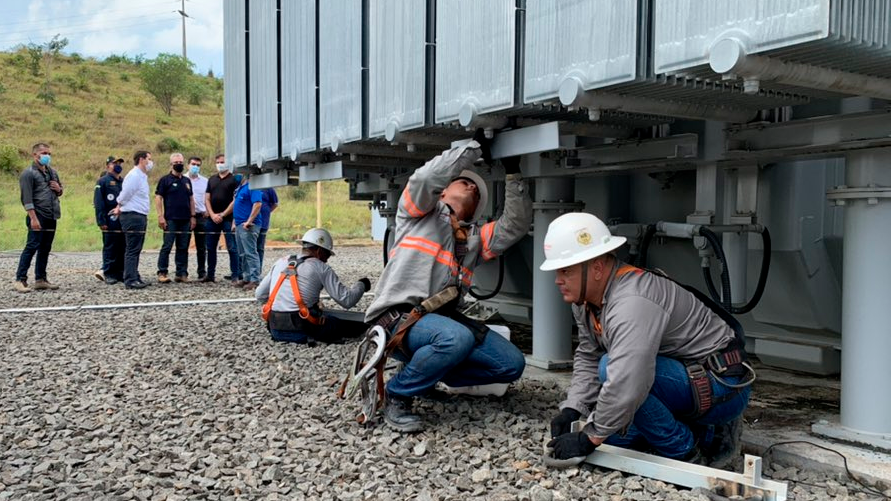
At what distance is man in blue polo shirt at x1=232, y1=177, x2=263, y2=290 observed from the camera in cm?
1089

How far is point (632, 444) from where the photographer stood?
3.92 metres

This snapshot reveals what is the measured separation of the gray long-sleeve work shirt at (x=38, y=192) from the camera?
10.5 metres

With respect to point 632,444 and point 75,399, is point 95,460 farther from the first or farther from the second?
point 632,444

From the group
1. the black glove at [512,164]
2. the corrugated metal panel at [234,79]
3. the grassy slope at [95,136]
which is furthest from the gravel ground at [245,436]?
the grassy slope at [95,136]

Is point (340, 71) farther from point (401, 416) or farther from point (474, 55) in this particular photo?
point (401, 416)

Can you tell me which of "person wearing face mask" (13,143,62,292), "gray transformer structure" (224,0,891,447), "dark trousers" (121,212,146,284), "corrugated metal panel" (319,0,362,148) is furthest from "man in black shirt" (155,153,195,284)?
"corrugated metal panel" (319,0,362,148)

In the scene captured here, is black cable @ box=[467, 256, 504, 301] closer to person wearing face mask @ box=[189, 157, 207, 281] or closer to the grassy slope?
person wearing face mask @ box=[189, 157, 207, 281]

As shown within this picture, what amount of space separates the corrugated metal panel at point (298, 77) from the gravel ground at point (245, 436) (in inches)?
74.5

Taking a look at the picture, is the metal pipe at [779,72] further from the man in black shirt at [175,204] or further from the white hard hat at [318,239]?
the man in black shirt at [175,204]

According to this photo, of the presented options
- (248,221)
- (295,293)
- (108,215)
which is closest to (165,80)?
(108,215)

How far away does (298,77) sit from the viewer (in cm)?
718

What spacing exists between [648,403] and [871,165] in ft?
5.47

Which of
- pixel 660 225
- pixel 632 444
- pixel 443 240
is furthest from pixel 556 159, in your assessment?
pixel 632 444

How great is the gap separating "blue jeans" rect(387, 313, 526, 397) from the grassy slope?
20.6 metres
